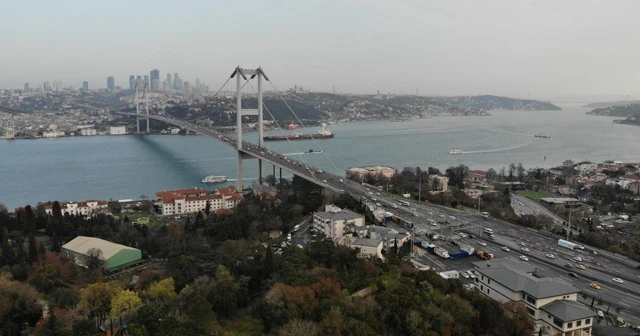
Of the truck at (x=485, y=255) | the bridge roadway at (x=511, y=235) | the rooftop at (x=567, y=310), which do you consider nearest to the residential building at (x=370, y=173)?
the bridge roadway at (x=511, y=235)

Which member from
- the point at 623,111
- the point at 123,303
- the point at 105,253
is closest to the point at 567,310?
the point at 123,303

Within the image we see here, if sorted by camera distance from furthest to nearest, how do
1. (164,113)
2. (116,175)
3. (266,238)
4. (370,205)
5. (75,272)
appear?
(164,113)
(116,175)
(370,205)
(266,238)
(75,272)

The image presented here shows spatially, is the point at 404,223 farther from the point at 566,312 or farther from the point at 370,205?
the point at 566,312

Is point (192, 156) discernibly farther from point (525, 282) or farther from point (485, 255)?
point (525, 282)

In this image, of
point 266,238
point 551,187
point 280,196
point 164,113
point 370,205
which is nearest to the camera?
point 266,238

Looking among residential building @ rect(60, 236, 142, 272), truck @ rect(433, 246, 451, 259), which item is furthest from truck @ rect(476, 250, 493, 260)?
residential building @ rect(60, 236, 142, 272)

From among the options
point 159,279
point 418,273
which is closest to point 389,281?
point 418,273

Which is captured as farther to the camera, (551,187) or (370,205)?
(551,187)
